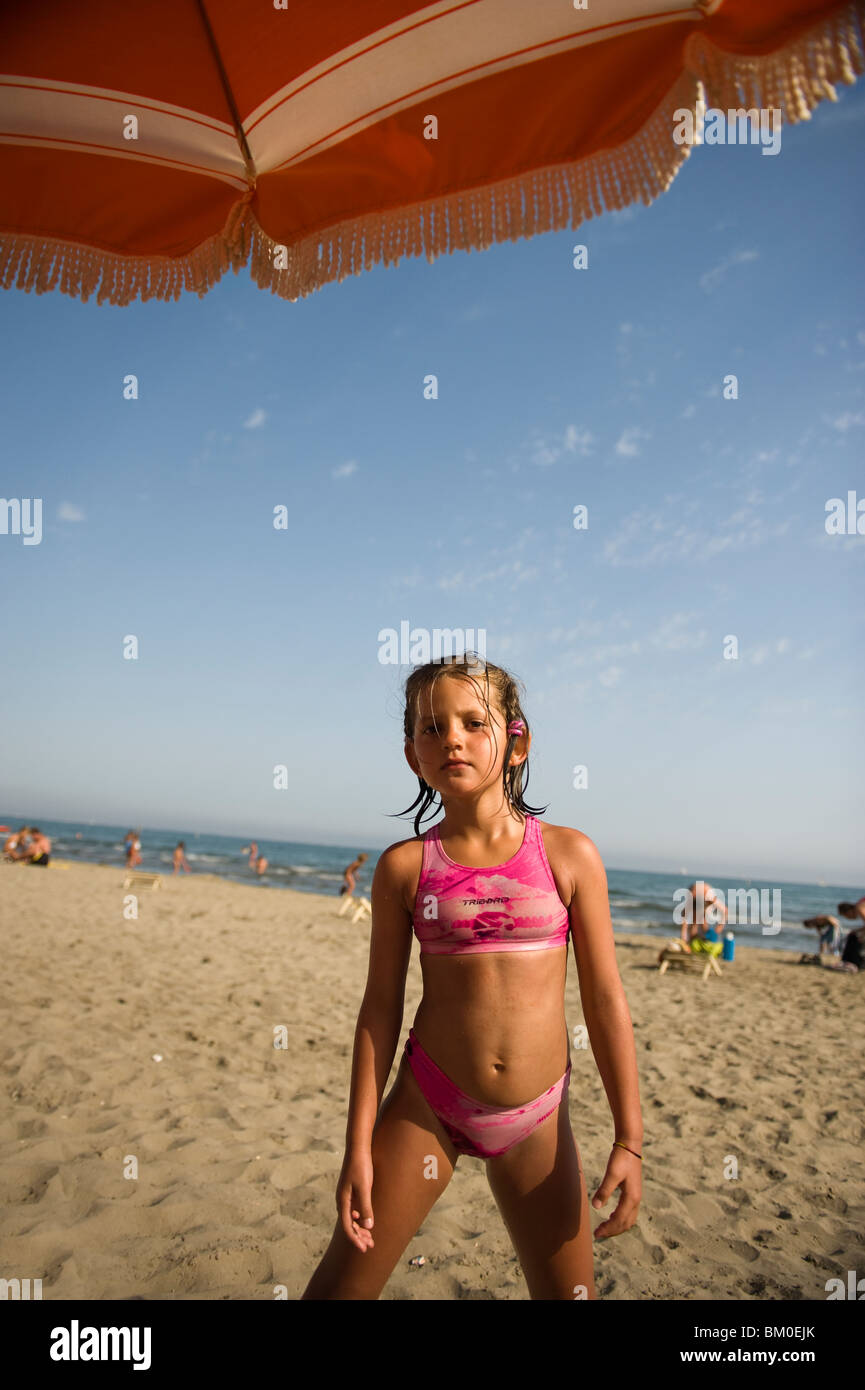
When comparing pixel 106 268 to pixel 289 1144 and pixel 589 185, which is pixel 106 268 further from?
pixel 289 1144

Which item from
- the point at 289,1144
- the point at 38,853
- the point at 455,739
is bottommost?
the point at 38,853

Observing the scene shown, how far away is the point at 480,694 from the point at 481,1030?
0.88 metres

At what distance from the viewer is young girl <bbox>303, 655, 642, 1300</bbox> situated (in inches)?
69.2

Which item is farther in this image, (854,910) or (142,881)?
(142,881)

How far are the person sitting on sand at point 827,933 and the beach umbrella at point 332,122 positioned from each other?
1813 centimetres

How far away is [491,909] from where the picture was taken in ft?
6.23

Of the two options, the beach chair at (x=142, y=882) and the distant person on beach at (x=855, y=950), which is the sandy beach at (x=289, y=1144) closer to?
the distant person on beach at (x=855, y=950)

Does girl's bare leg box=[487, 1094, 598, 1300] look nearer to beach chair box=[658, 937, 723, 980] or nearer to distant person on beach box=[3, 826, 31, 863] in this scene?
beach chair box=[658, 937, 723, 980]

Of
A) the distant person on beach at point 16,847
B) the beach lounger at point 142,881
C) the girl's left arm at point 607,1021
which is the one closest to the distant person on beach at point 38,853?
the distant person on beach at point 16,847

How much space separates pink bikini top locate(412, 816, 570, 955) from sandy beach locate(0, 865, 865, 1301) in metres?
1.88

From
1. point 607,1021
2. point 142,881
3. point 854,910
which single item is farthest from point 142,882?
point 607,1021
